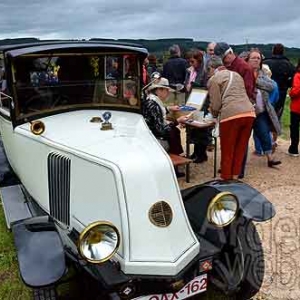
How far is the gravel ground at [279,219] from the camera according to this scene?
12.0 feet

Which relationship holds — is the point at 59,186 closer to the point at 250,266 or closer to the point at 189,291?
the point at 189,291

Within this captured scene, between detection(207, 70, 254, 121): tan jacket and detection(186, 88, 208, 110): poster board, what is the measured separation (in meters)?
1.17

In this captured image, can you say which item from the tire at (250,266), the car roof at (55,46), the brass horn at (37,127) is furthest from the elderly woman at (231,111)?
the brass horn at (37,127)

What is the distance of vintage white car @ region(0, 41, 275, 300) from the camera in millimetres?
2787

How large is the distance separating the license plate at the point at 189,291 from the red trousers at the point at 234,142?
2.76 meters

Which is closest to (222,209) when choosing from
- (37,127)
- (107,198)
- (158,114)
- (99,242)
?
(107,198)

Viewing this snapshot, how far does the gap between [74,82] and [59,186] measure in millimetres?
1186

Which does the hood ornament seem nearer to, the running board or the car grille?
the car grille

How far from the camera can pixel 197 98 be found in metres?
6.77

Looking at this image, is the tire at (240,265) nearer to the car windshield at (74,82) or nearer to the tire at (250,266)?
the tire at (250,266)

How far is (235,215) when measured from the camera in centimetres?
321

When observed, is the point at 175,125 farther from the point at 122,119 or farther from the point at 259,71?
the point at 122,119

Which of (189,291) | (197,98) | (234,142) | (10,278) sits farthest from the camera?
(197,98)

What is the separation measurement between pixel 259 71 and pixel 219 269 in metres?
4.08
